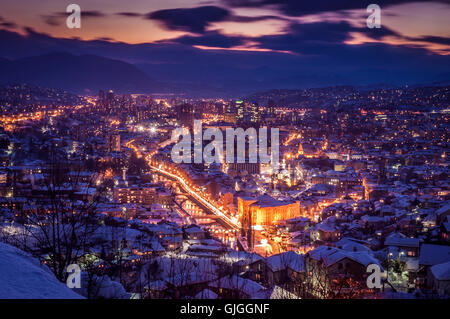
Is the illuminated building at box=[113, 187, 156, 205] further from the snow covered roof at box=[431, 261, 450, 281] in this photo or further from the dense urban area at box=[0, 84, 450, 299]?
the snow covered roof at box=[431, 261, 450, 281]

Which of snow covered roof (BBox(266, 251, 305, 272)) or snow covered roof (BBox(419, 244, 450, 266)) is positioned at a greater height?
snow covered roof (BBox(419, 244, 450, 266))

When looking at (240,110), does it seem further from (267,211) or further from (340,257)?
(340,257)

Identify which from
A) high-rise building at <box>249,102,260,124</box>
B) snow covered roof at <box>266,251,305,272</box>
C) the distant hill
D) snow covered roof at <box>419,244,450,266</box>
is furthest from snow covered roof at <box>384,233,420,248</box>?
the distant hill

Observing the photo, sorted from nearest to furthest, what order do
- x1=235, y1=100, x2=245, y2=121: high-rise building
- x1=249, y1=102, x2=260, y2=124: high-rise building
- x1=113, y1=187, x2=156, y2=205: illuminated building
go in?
1. x1=113, y1=187, x2=156, y2=205: illuminated building
2. x1=249, y1=102, x2=260, y2=124: high-rise building
3. x1=235, y1=100, x2=245, y2=121: high-rise building

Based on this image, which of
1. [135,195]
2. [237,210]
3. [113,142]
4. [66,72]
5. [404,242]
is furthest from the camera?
[66,72]

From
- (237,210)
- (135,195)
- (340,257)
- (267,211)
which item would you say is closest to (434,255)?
(340,257)

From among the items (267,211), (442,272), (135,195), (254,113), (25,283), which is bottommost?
(267,211)
